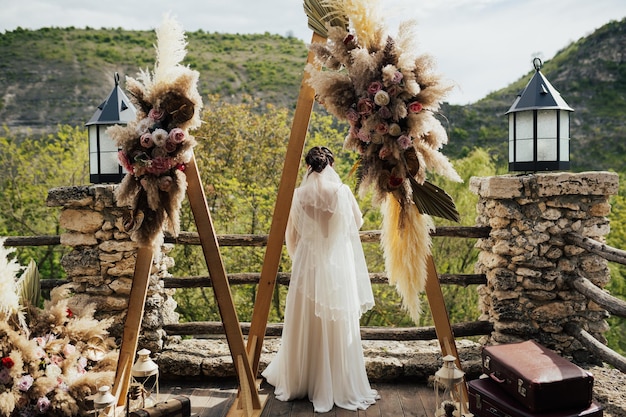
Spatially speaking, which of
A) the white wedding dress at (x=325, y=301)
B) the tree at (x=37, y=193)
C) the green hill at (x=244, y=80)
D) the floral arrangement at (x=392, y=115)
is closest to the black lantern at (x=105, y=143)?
the white wedding dress at (x=325, y=301)

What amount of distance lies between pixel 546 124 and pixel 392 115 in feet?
5.99

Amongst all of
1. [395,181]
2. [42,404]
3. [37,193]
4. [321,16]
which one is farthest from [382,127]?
[37,193]

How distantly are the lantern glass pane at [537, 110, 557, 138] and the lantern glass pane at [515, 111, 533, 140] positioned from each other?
0.20ft

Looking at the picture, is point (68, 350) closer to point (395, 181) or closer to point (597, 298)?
point (395, 181)

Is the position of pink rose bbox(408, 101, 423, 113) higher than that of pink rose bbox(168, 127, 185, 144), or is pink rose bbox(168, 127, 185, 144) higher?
pink rose bbox(408, 101, 423, 113)

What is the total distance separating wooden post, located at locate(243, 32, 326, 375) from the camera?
11.7ft

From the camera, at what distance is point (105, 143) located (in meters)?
4.48

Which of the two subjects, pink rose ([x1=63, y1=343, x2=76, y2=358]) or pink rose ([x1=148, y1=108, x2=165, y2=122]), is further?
pink rose ([x1=63, y1=343, x2=76, y2=358])

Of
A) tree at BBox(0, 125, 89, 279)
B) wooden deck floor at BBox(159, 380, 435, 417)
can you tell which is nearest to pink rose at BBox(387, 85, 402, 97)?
wooden deck floor at BBox(159, 380, 435, 417)

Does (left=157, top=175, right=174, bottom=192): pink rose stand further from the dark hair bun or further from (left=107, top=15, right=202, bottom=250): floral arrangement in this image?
the dark hair bun

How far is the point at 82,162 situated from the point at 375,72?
10.3 metres

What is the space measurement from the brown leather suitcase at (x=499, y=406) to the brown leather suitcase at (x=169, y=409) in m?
1.86

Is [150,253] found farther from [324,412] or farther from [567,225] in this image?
[567,225]

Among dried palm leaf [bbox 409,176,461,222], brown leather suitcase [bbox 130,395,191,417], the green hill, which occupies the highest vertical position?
the green hill
